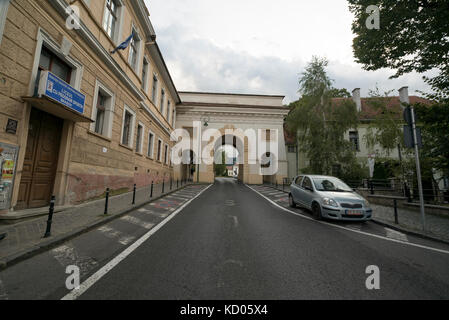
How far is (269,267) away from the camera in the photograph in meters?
3.06

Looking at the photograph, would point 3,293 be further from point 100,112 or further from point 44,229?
point 100,112

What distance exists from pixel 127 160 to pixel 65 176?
456cm

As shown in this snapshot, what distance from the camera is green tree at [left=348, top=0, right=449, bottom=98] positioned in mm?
6582

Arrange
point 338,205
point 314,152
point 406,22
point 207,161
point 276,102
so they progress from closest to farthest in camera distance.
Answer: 1. point 338,205
2. point 406,22
3. point 314,152
4. point 207,161
5. point 276,102

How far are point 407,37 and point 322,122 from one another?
36.8ft

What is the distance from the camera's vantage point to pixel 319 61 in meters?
19.2

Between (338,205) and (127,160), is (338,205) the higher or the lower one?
the lower one

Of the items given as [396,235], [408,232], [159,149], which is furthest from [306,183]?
[159,149]

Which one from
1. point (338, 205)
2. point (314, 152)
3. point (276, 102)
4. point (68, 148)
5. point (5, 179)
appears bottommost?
point (338, 205)

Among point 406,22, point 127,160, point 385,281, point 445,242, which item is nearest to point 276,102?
point 406,22

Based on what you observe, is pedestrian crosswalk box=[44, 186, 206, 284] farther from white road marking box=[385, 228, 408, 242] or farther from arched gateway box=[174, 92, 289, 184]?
arched gateway box=[174, 92, 289, 184]

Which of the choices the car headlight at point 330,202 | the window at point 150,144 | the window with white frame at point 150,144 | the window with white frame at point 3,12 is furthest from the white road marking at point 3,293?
the window at point 150,144
